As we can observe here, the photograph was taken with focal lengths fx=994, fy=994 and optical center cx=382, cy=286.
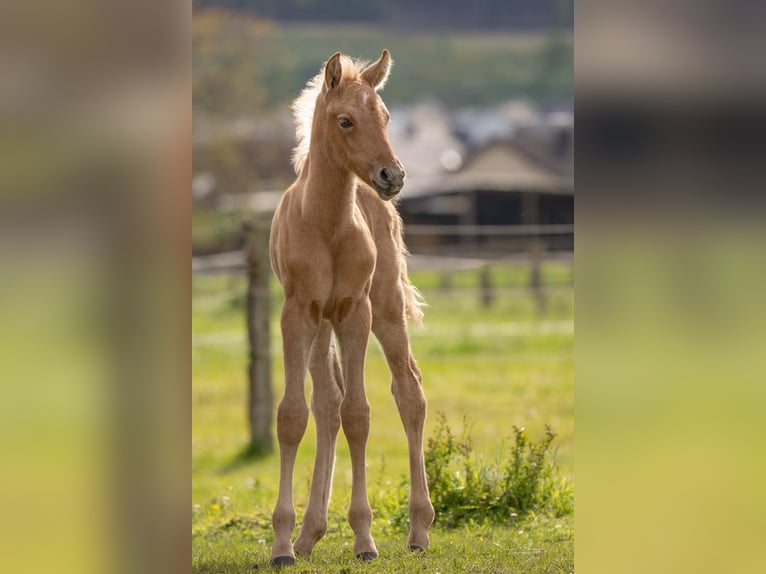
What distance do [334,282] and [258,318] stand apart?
16.3 ft

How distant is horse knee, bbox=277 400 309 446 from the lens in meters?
4.21

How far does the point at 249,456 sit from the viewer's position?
32.5 ft

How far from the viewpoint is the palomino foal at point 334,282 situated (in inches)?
158

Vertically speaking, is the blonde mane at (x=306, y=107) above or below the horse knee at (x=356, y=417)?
above

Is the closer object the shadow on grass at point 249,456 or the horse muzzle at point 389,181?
the horse muzzle at point 389,181

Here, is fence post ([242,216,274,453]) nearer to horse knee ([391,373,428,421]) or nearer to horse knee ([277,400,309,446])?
horse knee ([391,373,428,421])

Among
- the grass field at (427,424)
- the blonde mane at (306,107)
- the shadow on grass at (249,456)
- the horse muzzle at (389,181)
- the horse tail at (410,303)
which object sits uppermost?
the blonde mane at (306,107)

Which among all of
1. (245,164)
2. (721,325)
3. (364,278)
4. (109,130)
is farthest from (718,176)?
(245,164)

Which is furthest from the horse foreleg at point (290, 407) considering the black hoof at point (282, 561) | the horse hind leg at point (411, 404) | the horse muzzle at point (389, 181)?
the horse muzzle at point (389, 181)

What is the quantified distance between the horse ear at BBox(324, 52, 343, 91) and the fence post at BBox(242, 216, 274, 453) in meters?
4.96

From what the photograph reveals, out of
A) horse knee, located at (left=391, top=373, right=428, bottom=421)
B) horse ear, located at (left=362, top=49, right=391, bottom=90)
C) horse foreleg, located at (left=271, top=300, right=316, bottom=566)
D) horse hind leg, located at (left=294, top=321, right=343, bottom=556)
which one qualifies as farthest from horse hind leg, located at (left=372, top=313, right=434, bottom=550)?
horse ear, located at (left=362, top=49, right=391, bottom=90)

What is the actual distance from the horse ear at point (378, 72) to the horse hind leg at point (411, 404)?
3.69ft

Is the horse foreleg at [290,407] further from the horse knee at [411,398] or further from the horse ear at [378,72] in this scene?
the horse ear at [378,72]

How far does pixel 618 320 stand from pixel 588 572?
64 cm
